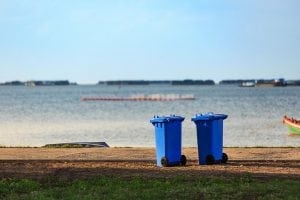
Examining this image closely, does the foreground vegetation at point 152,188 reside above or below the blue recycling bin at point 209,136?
below

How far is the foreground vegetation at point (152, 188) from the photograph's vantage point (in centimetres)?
1073

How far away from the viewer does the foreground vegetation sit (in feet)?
35.2

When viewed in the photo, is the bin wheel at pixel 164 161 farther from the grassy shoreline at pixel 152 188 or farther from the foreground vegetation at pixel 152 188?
the foreground vegetation at pixel 152 188

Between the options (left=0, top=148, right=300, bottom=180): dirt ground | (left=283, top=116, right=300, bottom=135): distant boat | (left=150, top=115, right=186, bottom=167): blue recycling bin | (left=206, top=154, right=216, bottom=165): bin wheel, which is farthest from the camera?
(left=283, top=116, right=300, bottom=135): distant boat

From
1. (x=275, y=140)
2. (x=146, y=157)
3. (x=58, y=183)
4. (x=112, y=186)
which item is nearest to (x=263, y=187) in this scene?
(x=112, y=186)

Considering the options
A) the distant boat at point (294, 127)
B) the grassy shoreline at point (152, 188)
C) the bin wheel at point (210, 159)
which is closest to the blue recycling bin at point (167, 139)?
the bin wheel at point (210, 159)

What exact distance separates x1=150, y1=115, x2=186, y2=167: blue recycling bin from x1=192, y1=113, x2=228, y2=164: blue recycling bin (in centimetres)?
47

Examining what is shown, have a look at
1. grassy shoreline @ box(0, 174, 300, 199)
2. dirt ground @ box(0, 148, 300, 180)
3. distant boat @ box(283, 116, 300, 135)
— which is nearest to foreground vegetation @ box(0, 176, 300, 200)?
grassy shoreline @ box(0, 174, 300, 199)

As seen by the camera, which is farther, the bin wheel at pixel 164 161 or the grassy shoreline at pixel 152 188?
the bin wheel at pixel 164 161

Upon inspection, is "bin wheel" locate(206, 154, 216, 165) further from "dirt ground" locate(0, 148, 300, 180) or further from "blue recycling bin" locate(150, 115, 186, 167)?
"blue recycling bin" locate(150, 115, 186, 167)

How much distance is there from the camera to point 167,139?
584 inches

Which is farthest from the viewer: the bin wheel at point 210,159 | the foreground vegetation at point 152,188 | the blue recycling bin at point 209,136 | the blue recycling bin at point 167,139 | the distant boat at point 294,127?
the distant boat at point 294,127

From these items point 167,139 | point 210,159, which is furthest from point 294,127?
point 167,139

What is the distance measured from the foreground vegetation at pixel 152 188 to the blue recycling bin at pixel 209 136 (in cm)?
262
